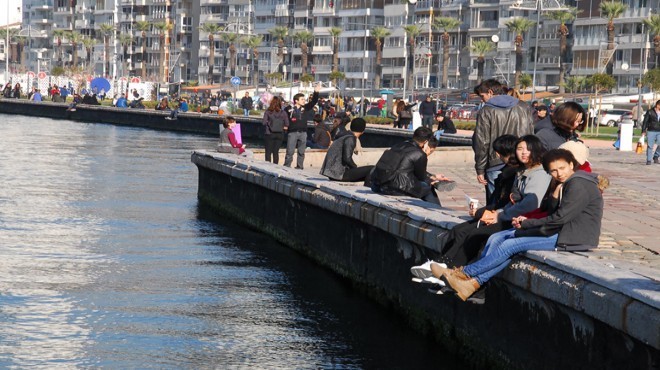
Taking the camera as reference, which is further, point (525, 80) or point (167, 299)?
point (525, 80)

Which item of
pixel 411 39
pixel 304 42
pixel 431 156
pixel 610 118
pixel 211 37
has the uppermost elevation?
pixel 411 39

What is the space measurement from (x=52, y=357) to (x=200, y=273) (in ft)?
18.2

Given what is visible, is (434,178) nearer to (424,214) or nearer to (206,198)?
(424,214)

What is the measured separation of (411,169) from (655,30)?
312 feet

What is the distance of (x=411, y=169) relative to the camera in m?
16.2

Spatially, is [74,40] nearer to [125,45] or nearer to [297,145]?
[125,45]

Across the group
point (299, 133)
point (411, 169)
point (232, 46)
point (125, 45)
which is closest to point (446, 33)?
point (232, 46)

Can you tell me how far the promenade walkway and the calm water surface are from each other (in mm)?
1971

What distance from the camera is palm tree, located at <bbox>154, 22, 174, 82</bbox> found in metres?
179

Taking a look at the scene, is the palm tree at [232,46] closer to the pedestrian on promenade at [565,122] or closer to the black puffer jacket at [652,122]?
the black puffer jacket at [652,122]

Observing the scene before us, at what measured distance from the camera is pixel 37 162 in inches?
1578

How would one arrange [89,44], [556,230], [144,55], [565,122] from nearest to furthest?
[556,230] < [565,122] < [144,55] < [89,44]

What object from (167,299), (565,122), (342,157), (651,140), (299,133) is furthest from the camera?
(651,140)

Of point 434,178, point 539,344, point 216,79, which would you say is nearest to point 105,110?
point 434,178
